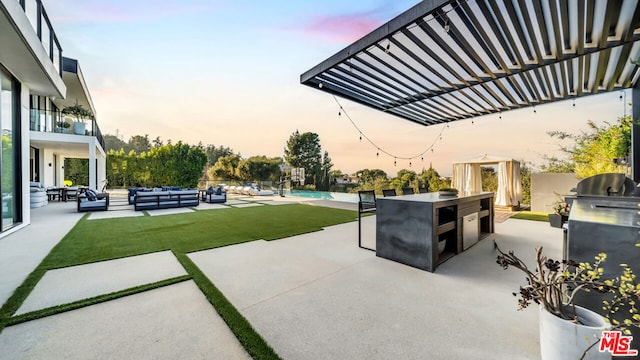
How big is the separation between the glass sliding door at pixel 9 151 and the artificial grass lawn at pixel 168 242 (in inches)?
46.1

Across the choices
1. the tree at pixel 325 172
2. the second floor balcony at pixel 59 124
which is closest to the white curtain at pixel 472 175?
the second floor balcony at pixel 59 124

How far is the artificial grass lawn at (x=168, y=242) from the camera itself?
6.68 feet

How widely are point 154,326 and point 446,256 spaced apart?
352cm

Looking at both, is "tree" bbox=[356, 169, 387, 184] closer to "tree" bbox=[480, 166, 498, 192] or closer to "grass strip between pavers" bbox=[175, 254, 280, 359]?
"tree" bbox=[480, 166, 498, 192]

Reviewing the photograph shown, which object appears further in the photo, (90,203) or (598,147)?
(90,203)

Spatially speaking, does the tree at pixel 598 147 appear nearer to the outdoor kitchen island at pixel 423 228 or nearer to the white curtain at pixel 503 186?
the white curtain at pixel 503 186

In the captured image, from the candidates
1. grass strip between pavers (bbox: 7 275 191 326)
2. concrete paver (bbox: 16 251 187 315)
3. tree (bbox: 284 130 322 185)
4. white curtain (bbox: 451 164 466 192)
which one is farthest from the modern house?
tree (bbox: 284 130 322 185)

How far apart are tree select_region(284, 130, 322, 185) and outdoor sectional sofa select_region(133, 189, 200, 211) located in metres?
23.4

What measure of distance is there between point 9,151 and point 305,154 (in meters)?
29.1

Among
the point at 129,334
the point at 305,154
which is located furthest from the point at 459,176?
the point at 305,154

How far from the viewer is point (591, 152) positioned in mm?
7395

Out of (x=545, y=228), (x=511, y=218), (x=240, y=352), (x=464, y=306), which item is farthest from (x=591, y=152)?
(x=240, y=352)

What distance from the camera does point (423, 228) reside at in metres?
3.16

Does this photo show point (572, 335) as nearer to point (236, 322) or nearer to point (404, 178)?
point (236, 322)
